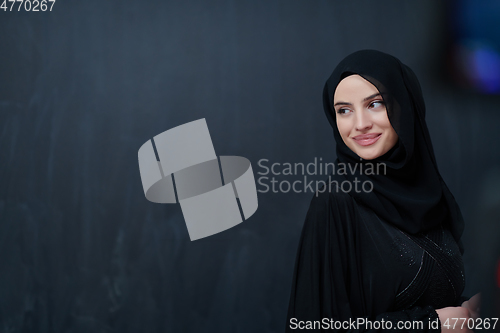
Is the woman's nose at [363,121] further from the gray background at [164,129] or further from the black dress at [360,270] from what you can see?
the gray background at [164,129]

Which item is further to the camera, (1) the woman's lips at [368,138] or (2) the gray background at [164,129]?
(2) the gray background at [164,129]

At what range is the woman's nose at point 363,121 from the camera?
2.92 ft

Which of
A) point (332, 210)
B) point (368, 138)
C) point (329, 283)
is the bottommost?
point (329, 283)

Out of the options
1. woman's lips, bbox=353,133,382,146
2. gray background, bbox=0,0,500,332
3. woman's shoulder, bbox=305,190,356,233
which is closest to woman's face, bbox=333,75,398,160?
woman's lips, bbox=353,133,382,146

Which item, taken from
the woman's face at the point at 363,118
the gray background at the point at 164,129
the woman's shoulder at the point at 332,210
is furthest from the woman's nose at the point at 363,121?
the gray background at the point at 164,129

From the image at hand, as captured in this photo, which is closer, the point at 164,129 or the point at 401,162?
the point at 401,162

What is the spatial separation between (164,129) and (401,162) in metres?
0.81

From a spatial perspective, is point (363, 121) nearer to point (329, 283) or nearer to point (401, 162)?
point (401, 162)

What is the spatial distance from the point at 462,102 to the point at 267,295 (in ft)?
3.04

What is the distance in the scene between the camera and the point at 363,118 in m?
0.89

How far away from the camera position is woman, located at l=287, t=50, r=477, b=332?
0.86 m

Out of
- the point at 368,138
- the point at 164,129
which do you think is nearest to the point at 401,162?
the point at 368,138

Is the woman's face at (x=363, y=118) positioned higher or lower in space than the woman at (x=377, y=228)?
higher

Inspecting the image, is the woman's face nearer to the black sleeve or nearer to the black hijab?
the black hijab
